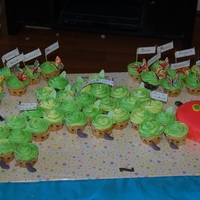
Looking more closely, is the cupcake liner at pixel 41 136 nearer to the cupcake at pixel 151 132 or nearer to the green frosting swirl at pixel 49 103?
the green frosting swirl at pixel 49 103

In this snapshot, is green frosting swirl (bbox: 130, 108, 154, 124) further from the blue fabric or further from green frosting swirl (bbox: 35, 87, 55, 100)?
green frosting swirl (bbox: 35, 87, 55, 100)

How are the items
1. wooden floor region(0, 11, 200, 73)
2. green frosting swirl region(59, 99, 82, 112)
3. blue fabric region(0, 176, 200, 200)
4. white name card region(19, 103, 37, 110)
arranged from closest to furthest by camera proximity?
blue fabric region(0, 176, 200, 200) < white name card region(19, 103, 37, 110) < green frosting swirl region(59, 99, 82, 112) < wooden floor region(0, 11, 200, 73)

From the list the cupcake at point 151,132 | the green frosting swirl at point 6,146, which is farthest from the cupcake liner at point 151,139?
the green frosting swirl at point 6,146

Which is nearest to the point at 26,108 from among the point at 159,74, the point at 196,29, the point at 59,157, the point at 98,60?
the point at 59,157

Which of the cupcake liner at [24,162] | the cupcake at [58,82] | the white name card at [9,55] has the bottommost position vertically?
the cupcake liner at [24,162]

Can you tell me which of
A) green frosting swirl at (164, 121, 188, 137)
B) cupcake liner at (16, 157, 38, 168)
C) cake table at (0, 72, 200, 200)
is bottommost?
cake table at (0, 72, 200, 200)

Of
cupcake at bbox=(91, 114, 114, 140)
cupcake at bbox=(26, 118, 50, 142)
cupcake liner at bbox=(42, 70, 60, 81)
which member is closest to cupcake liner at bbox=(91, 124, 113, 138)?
cupcake at bbox=(91, 114, 114, 140)

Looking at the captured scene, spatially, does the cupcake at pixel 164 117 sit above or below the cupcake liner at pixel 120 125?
above
